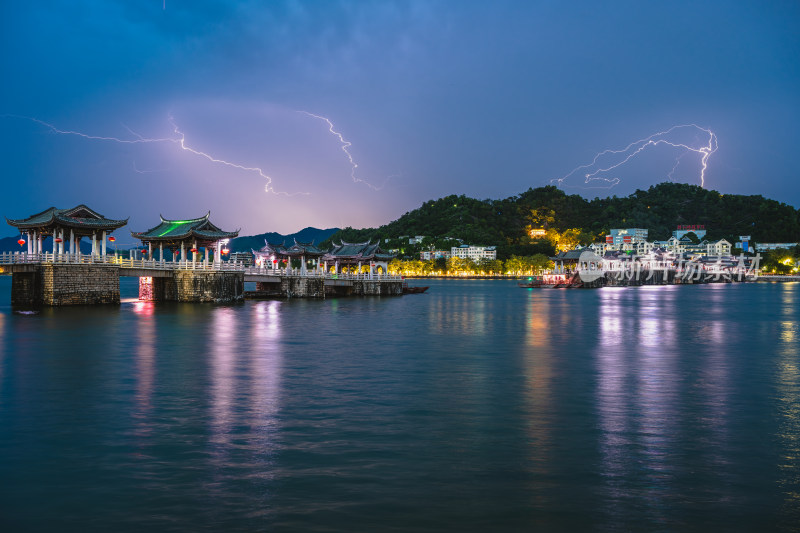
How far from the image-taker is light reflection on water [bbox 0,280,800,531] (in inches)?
344

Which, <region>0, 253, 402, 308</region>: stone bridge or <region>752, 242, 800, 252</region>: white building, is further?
<region>752, 242, 800, 252</region>: white building

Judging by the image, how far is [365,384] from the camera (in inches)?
748

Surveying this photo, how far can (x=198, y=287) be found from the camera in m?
50.8

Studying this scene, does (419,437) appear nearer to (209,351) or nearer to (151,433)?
(151,433)

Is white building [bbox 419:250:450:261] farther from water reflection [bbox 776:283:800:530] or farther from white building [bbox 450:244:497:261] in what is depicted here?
water reflection [bbox 776:283:800:530]

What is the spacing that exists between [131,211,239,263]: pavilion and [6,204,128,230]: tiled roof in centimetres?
479

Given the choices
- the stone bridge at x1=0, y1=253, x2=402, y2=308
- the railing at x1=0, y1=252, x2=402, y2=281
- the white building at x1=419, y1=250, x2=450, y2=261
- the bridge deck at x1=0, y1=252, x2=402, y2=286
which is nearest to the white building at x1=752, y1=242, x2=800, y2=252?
the white building at x1=419, y1=250, x2=450, y2=261

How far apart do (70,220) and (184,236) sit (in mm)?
8653

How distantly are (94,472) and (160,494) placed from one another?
6.03 ft

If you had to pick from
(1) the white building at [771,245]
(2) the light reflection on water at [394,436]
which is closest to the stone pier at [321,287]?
(2) the light reflection on water at [394,436]

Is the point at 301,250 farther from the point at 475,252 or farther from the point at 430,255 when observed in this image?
the point at 475,252

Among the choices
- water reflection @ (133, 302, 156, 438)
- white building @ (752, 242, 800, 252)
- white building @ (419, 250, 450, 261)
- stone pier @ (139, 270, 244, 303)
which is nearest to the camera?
water reflection @ (133, 302, 156, 438)

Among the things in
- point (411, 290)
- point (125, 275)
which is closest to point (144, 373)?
point (125, 275)

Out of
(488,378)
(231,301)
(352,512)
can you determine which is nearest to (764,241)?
(231,301)
